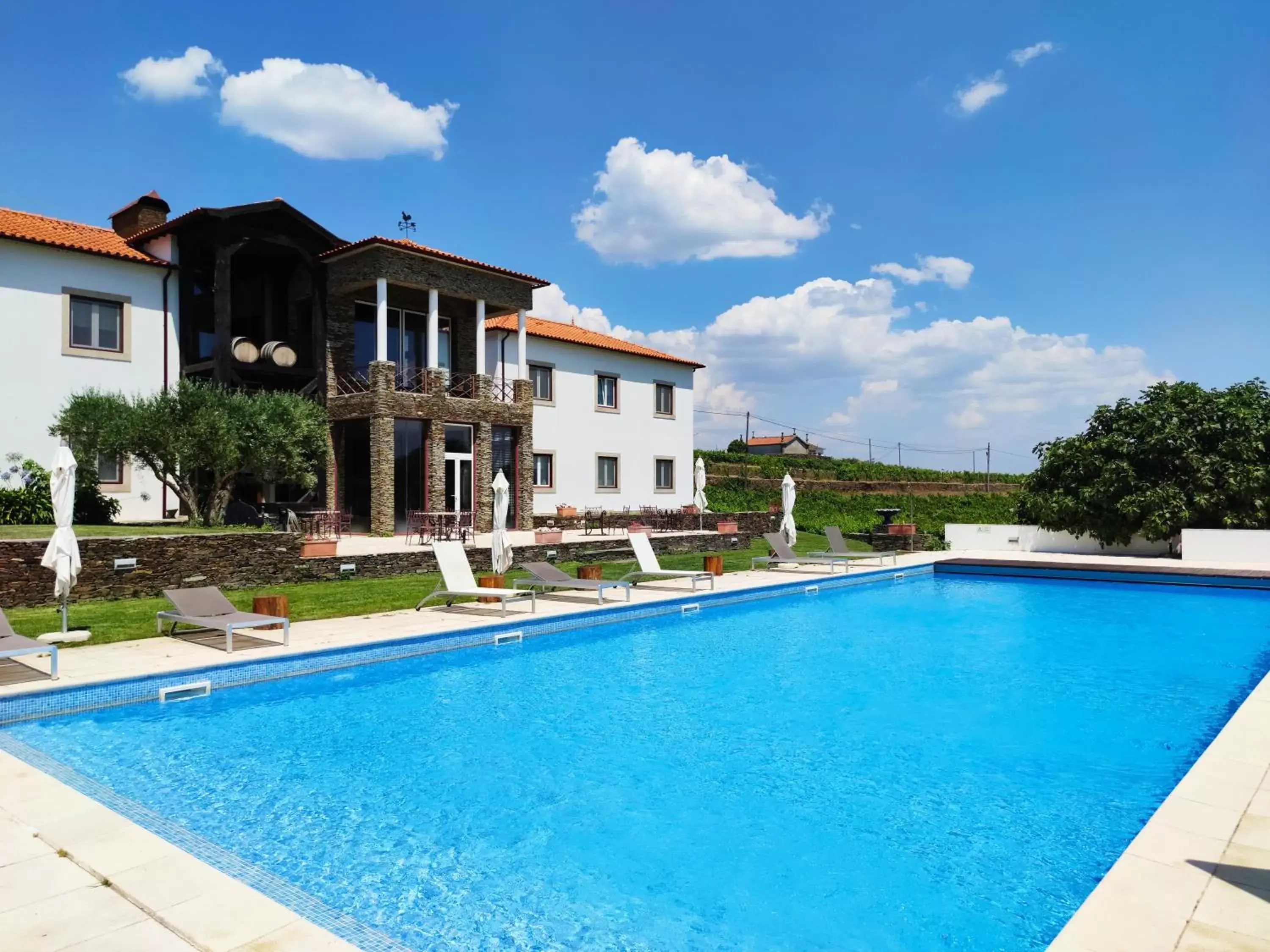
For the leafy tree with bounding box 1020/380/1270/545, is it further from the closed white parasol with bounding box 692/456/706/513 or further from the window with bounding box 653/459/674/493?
the window with bounding box 653/459/674/493

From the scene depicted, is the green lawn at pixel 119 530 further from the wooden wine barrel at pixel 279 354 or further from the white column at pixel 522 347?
the white column at pixel 522 347

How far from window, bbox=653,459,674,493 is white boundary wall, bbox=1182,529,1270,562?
53.8 feet

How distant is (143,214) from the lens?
70.7ft

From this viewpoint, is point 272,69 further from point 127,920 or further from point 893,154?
point 127,920

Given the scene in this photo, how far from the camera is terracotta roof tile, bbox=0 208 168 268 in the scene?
57.0 ft

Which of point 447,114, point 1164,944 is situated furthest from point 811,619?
point 447,114

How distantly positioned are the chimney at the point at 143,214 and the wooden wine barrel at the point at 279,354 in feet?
15.3

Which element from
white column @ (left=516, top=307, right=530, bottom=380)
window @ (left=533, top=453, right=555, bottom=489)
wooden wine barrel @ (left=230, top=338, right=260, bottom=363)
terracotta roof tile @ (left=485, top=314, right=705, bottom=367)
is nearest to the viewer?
wooden wine barrel @ (left=230, top=338, right=260, bottom=363)

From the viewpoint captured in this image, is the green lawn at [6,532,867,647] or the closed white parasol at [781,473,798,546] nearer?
the green lawn at [6,532,867,647]

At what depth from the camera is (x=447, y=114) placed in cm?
1819

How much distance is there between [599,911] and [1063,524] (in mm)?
20819

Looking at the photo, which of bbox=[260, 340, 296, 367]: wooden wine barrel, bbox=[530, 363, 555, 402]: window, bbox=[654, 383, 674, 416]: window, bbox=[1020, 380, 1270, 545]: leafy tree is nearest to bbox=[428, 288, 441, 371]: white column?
bbox=[260, 340, 296, 367]: wooden wine barrel

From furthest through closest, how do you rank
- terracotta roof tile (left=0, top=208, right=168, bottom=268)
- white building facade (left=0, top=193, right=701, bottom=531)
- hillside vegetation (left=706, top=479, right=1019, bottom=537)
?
hillside vegetation (left=706, top=479, right=1019, bottom=537) → terracotta roof tile (left=0, top=208, right=168, bottom=268) → white building facade (left=0, top=193, right=701, bottom=531)

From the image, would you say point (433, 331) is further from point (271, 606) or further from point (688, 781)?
point (688, 781)
